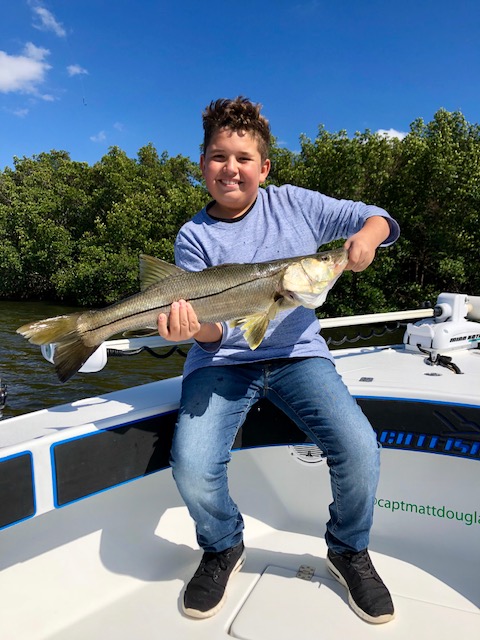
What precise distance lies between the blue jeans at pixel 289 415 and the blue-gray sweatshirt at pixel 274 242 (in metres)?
0.07

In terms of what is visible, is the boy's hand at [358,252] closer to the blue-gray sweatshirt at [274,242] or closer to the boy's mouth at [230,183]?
the blue-gray sweatshirt at [274,242]

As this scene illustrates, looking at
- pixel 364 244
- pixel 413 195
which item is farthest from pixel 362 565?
pixel 413 195

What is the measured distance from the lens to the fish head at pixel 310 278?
1820mm

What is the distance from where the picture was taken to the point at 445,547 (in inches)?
93.5

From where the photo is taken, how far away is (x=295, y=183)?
1973 cm

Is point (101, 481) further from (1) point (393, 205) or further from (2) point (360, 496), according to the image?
(1) point (393, 205)

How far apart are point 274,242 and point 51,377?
1082 cm

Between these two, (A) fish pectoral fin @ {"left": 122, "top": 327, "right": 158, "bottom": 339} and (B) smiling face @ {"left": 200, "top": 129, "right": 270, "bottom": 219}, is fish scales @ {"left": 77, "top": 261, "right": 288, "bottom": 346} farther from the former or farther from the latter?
(B) smiling face @ {"left": 200, "top": 129, "right": 270, "bottom": 219}

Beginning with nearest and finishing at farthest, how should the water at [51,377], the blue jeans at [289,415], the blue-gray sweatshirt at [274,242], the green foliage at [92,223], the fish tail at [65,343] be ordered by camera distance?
the fish tail at [65,343] → the blue jeans at [289,415] → the blue-gray sweatshirt at [274,242] → the water at [51,377] → the green foliage at [92,223]

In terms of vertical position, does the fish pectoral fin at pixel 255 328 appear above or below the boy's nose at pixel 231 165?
below

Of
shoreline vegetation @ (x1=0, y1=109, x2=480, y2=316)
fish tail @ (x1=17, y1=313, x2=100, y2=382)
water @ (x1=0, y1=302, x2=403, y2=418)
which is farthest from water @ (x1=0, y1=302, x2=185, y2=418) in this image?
fish tail @ (x1=17, y1=313, x2=100, y2=382)

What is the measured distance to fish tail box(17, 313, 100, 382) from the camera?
1771mm

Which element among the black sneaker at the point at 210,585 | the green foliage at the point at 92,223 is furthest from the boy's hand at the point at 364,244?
the green foliage at the point at 92,223

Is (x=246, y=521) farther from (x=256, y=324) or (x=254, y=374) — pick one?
(x=256, y=324)
